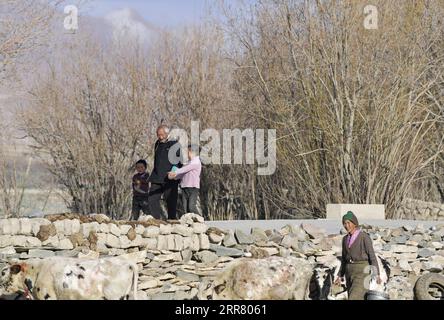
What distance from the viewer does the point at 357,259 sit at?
911 centimetres

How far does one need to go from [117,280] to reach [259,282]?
1318 mm

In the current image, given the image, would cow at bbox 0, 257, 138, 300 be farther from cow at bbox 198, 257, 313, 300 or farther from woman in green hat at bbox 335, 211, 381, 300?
woman in green hat at bbox 335, 211, 381, 300

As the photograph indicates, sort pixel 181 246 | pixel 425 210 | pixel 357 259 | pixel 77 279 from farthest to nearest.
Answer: pixel 425 210, pixel 181 246, pixel 357 259, pixel 77 279

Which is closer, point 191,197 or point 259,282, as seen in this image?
point 259,282

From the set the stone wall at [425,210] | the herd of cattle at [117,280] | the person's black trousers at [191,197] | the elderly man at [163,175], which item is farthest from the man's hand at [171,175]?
the stone wall at [425,210]

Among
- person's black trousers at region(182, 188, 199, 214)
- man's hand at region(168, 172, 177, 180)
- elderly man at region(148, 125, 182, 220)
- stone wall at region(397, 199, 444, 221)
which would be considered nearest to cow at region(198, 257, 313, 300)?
man's hand at region(168, 172, 177, 180)

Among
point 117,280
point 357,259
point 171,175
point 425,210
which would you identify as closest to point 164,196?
point 171,175

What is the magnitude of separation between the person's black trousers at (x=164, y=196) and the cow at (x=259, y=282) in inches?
192

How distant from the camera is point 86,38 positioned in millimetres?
25656

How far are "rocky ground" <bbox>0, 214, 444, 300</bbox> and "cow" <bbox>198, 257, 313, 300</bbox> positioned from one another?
7.97ft

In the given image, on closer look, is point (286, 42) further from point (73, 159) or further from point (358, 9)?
point (73, 159)

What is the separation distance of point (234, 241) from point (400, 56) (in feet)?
22.1

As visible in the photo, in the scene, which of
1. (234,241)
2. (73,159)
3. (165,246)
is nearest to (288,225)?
(234,241)

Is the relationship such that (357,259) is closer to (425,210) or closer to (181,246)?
(181,246)
